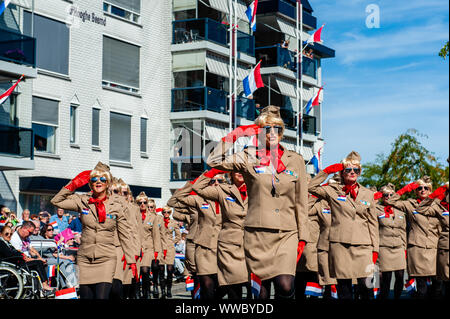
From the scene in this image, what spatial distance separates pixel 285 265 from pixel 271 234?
1.08ft

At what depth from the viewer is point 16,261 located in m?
15.5

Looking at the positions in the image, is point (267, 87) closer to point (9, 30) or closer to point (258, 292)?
point (9, 30)

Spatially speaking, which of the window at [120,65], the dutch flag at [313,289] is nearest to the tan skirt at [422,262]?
the dutch flag at [313,289]

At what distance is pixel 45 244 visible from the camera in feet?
60.0

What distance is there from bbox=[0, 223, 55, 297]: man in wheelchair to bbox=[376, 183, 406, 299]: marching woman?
624 cm

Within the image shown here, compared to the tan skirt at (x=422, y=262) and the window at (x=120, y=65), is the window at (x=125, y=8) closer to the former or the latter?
the window at (x=120, y=65)

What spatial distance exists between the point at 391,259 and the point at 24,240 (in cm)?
729

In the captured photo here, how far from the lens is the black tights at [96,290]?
1052cm

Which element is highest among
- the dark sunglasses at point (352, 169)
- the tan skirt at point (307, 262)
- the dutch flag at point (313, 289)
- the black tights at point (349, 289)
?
the dark sunglasses at point (352, 169)

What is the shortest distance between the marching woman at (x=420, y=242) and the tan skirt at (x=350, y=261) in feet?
11.4

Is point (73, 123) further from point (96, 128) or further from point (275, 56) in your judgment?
point (275, 56)

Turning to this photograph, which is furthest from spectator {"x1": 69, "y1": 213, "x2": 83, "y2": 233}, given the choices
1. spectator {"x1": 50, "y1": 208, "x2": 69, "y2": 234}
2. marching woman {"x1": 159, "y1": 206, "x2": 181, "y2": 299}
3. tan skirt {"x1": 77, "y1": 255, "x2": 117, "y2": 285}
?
tan skirt {"x1": 77, "y1": 255, "x2": 117, "y2": 285}

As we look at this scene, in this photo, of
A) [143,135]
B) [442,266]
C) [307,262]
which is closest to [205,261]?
[307,262]
